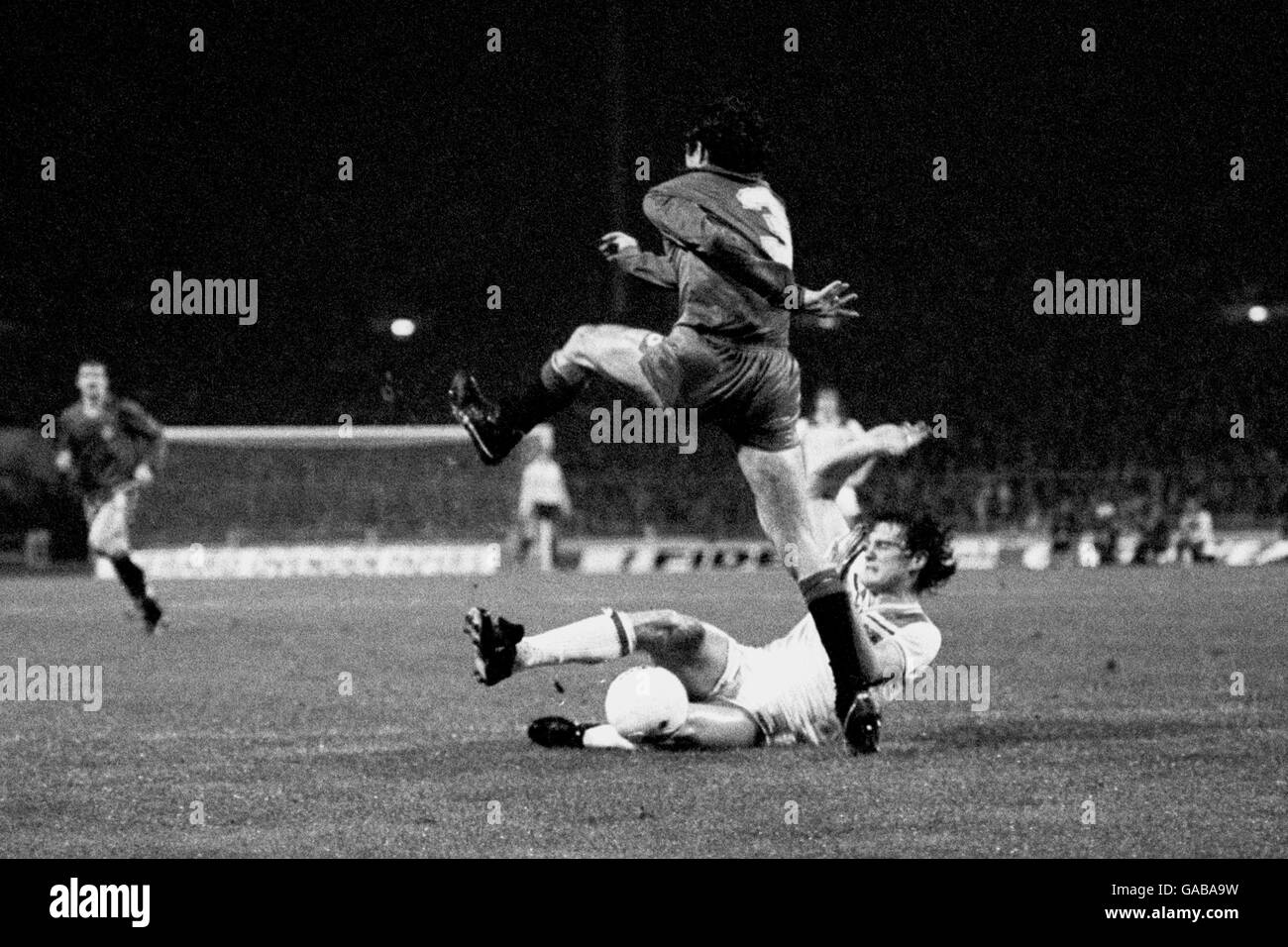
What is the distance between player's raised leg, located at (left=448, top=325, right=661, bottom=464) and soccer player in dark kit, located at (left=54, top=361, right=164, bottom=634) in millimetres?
9830

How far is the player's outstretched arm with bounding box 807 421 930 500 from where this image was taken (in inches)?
326

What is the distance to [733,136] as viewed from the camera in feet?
25.3

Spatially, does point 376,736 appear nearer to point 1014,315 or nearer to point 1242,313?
point 1014,315

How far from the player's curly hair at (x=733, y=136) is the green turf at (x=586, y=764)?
2.48 metres

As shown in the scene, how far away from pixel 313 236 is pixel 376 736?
97.7 feet

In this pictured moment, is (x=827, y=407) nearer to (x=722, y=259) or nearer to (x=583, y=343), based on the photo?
(x=722, y=259)

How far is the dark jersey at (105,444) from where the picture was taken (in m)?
17.4

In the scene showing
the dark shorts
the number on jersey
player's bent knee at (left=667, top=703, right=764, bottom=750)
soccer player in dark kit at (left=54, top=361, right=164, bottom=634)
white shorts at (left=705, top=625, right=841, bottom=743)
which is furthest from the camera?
soccer player in dark kit at (left=54, top=361, right=164, bottom=634)

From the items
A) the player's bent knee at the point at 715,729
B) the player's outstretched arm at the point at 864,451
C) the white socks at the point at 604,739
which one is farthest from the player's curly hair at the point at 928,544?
the white socks at the point at 604,739

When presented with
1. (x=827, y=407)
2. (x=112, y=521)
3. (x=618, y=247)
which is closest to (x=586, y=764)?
(x=618, y=247)

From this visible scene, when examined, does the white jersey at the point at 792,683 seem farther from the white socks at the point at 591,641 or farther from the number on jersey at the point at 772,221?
the number on jersey at the point at 772,221

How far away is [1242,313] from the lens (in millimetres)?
41125

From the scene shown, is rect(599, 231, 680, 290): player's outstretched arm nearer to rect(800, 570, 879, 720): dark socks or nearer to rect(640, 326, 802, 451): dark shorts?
rect(640, 326, 802, 451): dark shorts

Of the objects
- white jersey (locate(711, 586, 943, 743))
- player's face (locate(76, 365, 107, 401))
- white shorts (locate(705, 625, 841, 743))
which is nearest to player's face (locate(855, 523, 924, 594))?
white jersey (locate(711, 586, 943, 743))
